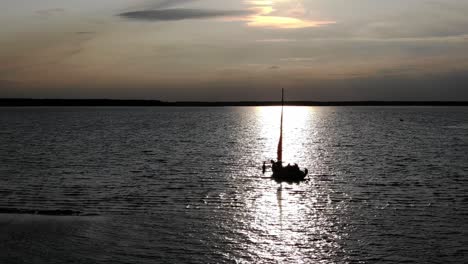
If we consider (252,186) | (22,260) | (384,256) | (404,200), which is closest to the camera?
(22,260)

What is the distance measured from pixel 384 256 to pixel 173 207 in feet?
58.6

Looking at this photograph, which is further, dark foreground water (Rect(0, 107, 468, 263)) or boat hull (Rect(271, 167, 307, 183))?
boat hull (Rect(271, 167, 307, 183))

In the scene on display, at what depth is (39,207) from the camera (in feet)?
131

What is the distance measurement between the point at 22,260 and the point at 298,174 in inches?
1381

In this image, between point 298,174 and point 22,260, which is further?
point 298,174

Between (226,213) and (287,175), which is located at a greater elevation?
(287,175)

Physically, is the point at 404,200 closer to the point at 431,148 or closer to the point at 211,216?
the point at 211,216

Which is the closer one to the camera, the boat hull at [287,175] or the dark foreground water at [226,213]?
the dark foreground water at [226,213]

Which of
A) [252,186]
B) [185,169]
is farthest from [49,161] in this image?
[252,186]

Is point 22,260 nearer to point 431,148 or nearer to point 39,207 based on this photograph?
point 39,207

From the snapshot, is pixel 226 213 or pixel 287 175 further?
pixel 287 175

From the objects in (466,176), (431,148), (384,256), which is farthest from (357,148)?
(384,256)

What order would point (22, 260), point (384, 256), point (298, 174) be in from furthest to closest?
point (298, 174), point (384, 256), point (22, 260)

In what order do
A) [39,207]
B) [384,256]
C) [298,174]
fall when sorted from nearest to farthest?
1. [384,256]
2. [39,207]
3. [298,174]
